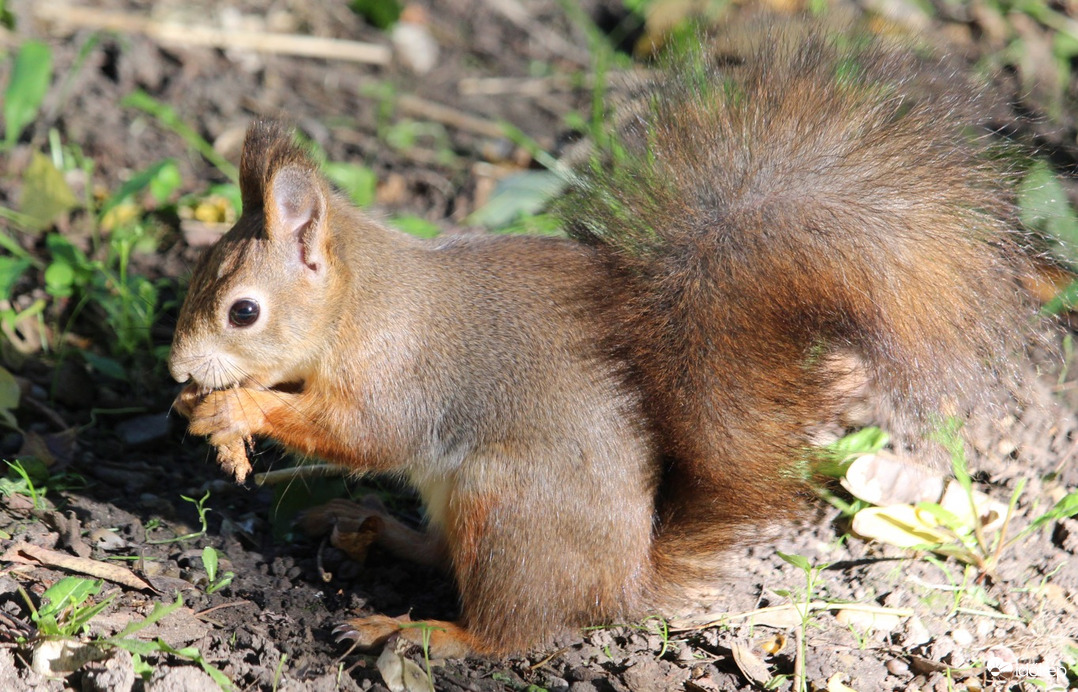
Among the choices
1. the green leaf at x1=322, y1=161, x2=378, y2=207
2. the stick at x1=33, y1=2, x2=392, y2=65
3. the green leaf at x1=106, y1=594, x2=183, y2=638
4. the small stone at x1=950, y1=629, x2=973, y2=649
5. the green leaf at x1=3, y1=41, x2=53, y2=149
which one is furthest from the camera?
the stick at x1=33, y1=2, x2=392, y2=65

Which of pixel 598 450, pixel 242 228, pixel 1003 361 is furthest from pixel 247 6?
pixel 1003 361

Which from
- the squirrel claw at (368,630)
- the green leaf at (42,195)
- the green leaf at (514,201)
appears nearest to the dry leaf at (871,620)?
the squirrel claw at (368,630)

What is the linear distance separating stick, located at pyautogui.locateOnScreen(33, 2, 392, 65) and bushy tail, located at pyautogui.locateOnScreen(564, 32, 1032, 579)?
2.24m

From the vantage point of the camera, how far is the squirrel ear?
2086 mm

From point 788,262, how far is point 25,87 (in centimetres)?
238

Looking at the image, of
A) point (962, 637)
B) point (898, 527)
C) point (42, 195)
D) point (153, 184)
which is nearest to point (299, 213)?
point (153, 184)

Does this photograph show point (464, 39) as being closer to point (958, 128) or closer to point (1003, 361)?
point (958, 128)

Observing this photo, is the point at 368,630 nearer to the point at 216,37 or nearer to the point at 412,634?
the point at 412,634

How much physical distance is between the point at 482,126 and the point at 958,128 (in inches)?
87.0

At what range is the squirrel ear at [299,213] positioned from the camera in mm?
2086

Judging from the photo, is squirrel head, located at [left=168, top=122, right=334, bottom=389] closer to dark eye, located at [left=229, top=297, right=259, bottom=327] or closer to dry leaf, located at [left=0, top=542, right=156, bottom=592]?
dark eye, located at [left=229, top=297, right=259, bottom=327]

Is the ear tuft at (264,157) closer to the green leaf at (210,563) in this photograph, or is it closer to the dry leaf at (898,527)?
the green leaf at (210,563)

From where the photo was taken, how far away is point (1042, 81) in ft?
13.0

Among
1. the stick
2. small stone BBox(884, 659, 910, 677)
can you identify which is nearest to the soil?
small stone BBox(884, 659, 910, 677)
